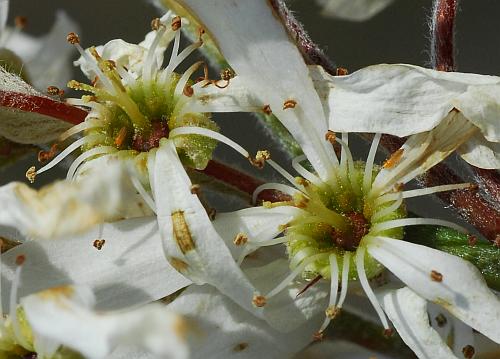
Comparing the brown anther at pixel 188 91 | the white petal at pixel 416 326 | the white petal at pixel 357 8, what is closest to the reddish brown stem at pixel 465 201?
the white petal at pixel 416 326

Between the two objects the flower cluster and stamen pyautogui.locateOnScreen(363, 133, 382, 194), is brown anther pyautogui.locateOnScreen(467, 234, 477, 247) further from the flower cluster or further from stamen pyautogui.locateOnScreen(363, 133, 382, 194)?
stamen pyautogui.locateOnScreen(363, 133, 382, 194)

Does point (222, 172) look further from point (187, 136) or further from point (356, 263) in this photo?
point (356, 263)

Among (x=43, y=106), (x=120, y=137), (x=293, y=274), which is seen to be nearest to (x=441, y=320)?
(x=293, y=274)

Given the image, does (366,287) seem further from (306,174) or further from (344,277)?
(306,174)

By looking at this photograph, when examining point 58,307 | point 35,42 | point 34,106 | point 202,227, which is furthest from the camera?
point 35,42

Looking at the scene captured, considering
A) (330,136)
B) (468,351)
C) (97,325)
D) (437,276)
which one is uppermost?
(97,325)

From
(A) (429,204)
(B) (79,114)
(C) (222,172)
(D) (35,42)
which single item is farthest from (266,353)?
(A) (429,204)

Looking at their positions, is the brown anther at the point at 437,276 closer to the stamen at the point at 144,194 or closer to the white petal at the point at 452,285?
the white petal at the point at 452,285
